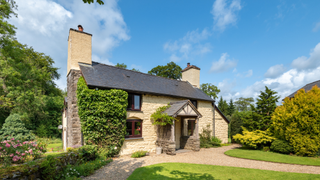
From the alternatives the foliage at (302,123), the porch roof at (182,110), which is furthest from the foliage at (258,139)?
the porch roof at (182,110)

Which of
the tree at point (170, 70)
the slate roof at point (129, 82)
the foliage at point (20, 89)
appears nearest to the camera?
the slate roof at point (129, 82)

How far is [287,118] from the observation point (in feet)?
35.1

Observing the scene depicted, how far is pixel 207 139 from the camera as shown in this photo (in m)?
15.8

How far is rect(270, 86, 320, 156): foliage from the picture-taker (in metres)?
9.70

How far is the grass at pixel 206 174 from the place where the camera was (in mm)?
6449

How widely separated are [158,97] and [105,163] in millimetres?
6670

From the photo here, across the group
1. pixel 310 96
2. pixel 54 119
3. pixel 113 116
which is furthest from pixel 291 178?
pixel 54 119

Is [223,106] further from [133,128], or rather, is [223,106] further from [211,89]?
[133,128]

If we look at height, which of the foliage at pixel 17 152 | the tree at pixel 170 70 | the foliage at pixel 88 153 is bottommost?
the foliage at pixel 88 153

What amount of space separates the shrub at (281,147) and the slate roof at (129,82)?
7.10 m

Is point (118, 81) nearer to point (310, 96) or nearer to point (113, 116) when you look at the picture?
point (113, 116)

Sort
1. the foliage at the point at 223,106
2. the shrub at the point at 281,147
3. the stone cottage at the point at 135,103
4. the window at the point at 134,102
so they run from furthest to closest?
the foliage at the point at 223,106 < the window at the point at 134,102 < the stone cottage at the point at 135,103 < the shrub at the point at 281,147

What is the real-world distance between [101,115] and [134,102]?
2.90 meters

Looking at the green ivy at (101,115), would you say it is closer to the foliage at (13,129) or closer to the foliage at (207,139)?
the foliage at (207,139)
